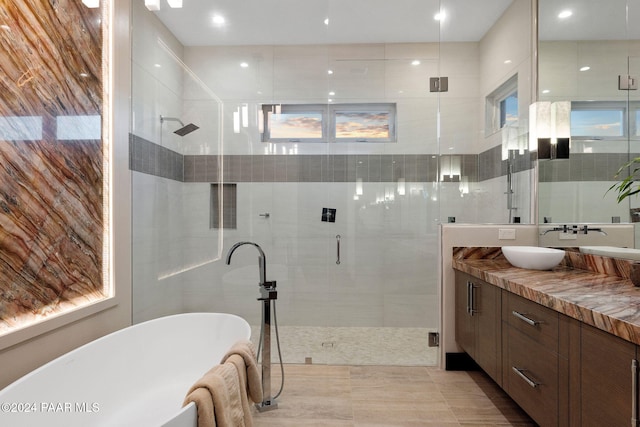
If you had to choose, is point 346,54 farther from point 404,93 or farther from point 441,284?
point 441,284

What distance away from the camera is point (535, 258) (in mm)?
2057

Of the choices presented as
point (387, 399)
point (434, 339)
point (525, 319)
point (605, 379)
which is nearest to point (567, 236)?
point (525, 319)

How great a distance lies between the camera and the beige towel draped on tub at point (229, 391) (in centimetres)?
116

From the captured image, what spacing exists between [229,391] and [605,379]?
4.50ft

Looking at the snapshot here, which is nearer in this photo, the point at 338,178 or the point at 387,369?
the point at 387,369

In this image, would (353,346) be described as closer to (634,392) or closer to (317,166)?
(317,166)

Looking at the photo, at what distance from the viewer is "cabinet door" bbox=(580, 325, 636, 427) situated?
102cm

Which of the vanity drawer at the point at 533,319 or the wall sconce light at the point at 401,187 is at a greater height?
the wall sconce light at the point at 401,187

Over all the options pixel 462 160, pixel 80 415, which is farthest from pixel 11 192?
pixel 462 160

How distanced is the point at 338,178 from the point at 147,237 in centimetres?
161

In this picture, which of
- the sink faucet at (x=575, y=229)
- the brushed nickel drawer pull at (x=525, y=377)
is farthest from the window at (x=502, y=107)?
the brushed nickel drawer pull at (x=525, y=377)

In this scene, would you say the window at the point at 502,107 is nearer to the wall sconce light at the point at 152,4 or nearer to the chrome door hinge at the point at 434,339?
the chrome door hinge at the point at 434,339

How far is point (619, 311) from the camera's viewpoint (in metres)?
1.13

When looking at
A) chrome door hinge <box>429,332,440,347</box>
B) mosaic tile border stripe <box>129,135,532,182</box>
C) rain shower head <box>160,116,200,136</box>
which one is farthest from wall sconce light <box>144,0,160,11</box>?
chrome door hinge <box>429,332,440,347</box>
